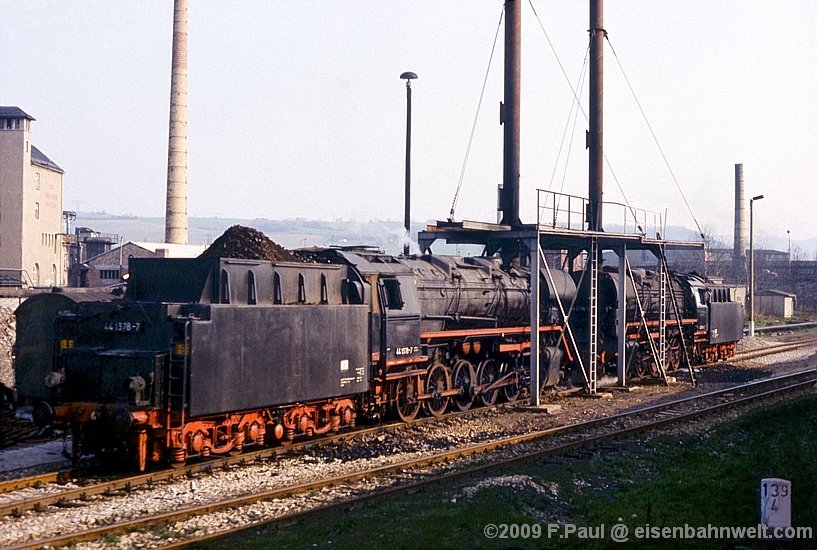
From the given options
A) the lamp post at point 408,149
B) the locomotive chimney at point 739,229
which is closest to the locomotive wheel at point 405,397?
the lamp post at point 408,149

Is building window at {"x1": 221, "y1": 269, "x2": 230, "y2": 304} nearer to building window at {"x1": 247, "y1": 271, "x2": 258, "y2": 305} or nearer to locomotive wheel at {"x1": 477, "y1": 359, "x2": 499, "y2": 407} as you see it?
building window at {"x1": 247, "y1": 271, "x2": 258, "y2": 305}

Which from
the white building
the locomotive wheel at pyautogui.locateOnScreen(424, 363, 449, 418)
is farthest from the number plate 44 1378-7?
the white building

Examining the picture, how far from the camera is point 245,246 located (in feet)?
46.8

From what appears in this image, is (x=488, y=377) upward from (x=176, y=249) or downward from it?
downward

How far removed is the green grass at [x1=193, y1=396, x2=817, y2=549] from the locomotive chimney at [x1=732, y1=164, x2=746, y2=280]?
6870 centimetres

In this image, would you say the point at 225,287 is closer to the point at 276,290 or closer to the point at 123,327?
the point at 276,290

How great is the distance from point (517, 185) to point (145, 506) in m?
15.7

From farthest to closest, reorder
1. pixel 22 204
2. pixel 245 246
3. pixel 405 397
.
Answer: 1. pixel 22 204
2. pixel 405 397
3. pixel 245 246

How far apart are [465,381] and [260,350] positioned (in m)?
7.38

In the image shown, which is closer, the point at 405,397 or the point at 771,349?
the point at 405,397

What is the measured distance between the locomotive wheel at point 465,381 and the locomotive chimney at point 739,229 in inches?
2616

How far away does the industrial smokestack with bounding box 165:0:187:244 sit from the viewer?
46906mm

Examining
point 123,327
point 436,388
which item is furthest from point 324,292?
point 436,388

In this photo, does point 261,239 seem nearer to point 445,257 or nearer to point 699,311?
point 445,257
